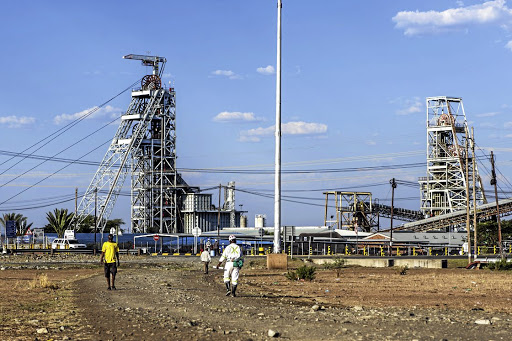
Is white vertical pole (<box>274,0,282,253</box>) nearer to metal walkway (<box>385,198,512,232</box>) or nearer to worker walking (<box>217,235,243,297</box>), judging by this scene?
worker walking (<box>217,235,243,297</box>)

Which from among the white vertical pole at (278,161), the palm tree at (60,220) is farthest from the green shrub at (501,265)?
the palm tree at (60,220)

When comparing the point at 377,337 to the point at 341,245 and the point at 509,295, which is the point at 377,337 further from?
the point at 341,245

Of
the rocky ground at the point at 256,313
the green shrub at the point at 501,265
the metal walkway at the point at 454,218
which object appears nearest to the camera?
the rocky ground at the point at 256,313

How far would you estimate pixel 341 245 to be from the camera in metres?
76.2

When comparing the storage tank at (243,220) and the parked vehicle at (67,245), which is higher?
the storage tank at (243,220)

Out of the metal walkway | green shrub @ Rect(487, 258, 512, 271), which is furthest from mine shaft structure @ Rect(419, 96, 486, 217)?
green shrub @ Rect(487, 258, 512, 271)

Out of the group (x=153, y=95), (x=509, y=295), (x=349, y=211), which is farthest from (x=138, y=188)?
A: (x=509, y=295)

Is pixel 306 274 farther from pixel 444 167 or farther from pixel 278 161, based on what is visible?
pixel 444 167

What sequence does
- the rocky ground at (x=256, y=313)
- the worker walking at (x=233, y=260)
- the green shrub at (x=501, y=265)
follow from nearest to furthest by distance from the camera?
the rocky ground at (x=256, y=313), the worker walking at (x=233, y=260), the green shrub at (x=501, y=265)

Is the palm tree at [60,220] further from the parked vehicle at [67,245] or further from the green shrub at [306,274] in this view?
the green shrub at [306,274]

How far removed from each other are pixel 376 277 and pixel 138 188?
96.5 metres

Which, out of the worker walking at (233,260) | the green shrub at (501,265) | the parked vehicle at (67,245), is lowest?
the green shrub at (501,265)

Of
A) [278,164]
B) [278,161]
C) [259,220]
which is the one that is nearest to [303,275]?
[278,164]

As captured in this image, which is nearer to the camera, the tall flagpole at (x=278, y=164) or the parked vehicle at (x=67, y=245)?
the tall flagpole at (x=278, y=164)
